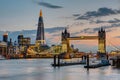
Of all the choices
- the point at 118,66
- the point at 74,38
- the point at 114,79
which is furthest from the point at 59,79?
the point at 74,38

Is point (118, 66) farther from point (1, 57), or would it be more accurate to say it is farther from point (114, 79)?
point (1, 57)

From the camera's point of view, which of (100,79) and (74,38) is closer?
(100,79)

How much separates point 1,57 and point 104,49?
58954 millimetres

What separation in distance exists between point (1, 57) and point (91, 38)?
169 ft

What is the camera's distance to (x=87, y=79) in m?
50.5

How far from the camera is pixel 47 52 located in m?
198

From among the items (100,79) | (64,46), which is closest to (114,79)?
(100,79)

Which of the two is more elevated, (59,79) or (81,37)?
(81,37)

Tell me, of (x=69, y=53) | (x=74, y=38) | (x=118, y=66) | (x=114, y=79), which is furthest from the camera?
(x=74, y=38)

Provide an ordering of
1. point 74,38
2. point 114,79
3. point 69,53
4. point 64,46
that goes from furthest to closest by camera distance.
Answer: point 74,38 < point 64,46 < point 69,53 < point 114,79

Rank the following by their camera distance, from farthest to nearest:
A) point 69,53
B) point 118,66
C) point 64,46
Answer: point 64,46
point 69,53
point 118,66

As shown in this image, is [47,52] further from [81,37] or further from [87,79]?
[87,79]

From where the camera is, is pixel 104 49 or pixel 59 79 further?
pixel 104 49

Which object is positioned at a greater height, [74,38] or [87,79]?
[74,38]
